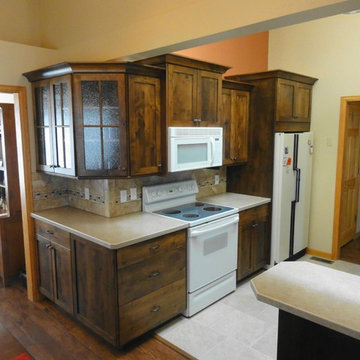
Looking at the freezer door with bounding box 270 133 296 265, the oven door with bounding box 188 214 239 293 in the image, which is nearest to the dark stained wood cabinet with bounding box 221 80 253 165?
the freezer door with bounding box 270 133 296 265

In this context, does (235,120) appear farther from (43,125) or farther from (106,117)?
(43,125)

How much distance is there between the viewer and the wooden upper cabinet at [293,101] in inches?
150

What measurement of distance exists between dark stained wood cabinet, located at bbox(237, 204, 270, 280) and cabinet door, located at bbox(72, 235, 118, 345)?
157 centimetres

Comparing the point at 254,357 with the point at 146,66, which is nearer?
the point at 254,357

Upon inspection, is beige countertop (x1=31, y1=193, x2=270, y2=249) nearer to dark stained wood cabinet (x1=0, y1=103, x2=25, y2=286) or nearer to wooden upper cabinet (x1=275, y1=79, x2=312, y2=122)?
dark stained wood cabinet (x1=0, y1=103, x2=25, y2=286)

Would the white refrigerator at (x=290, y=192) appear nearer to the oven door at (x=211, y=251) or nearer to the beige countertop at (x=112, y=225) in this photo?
the beige countertop at (x=112, y=225)

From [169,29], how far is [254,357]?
2476mm

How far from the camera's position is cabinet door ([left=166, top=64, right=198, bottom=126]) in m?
2.88

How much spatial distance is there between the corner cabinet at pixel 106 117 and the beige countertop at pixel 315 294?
4.96 ft

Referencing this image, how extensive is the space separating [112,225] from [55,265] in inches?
28.5

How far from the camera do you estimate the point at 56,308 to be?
3.24m

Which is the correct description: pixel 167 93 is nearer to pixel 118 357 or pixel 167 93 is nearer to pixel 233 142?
pixel 233 142

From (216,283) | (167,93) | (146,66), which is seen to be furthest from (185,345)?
(146,66)

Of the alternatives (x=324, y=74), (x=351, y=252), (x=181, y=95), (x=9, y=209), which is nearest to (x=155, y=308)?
(x=181, y=95)
